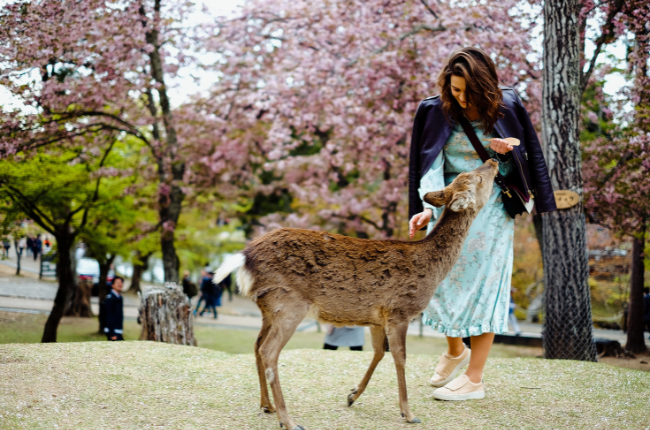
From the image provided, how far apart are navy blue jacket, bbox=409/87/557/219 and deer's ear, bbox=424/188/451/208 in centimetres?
40

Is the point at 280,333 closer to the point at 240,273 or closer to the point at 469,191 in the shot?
the point at 240,273

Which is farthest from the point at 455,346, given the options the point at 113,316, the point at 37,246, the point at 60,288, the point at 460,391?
the point at 60,288

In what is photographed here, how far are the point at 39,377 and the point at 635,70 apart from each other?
8354mm

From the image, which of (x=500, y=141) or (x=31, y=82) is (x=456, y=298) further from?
(x=31, y=82)

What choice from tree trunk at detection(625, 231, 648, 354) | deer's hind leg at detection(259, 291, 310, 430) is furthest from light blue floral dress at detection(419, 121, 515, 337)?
tree trunk at detection(625, 231, 648, 354)

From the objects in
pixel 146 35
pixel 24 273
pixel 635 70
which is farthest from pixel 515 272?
pixel 24 273

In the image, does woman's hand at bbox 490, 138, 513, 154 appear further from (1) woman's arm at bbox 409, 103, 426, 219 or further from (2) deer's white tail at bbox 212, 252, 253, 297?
(2) deer's white tail at bbox 212, 252, 253, 297

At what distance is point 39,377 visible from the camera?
11.0 feet

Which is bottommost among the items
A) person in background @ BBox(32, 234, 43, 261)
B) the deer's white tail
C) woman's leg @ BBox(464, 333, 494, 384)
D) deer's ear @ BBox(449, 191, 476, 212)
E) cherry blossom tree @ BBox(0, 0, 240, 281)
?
woman's leg @ BBox(464, 333, 494, 384)

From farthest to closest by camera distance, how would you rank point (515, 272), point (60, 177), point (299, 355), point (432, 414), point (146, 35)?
point (515, 272), point (146, 35), point (60, 177), point (299, 355), point (432, 414)

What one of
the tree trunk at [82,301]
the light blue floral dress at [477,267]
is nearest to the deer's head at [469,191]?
the light blue floral dress at [477,267]

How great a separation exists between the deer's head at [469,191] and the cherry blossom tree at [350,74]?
596 centimetres

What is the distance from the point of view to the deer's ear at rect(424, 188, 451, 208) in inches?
118

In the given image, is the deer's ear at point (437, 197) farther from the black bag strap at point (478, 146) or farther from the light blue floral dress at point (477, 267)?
the black bag strap at point (478, 146)
